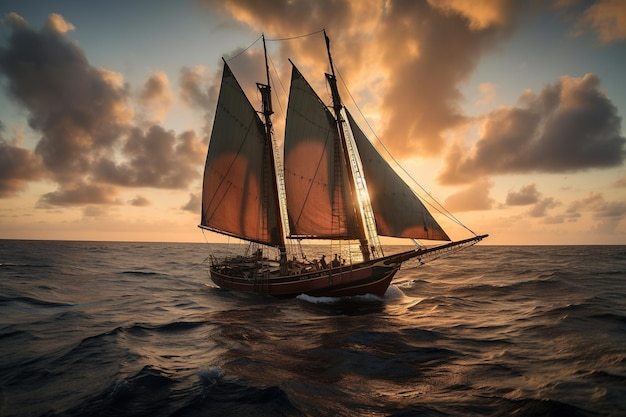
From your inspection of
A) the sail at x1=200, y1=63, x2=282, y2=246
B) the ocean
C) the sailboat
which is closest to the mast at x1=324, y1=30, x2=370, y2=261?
the sailboat

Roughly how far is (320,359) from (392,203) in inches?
611

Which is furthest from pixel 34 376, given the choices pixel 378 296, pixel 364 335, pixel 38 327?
pixel 378 296

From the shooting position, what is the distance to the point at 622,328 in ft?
50.3

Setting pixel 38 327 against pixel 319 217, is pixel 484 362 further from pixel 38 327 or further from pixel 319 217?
pixel 38 327

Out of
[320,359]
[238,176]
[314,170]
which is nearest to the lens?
[320,359]

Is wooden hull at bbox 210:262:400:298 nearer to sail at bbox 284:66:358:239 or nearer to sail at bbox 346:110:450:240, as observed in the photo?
sail at bbox 346:110:450:240

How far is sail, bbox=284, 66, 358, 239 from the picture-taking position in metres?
29.0

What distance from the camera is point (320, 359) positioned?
1209 cm

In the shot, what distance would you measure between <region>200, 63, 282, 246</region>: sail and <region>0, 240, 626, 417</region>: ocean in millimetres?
12170

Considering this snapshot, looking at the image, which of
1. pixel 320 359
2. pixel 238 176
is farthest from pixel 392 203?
pixel 238 176

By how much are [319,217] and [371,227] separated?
5.13m

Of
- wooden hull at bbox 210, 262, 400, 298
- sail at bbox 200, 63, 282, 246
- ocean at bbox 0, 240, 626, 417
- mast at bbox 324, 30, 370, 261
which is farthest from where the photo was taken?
sail at bbox 200, 63, 282, 246

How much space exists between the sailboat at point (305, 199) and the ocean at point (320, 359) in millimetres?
3463

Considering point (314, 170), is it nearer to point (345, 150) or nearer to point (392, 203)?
point (345, 150)
